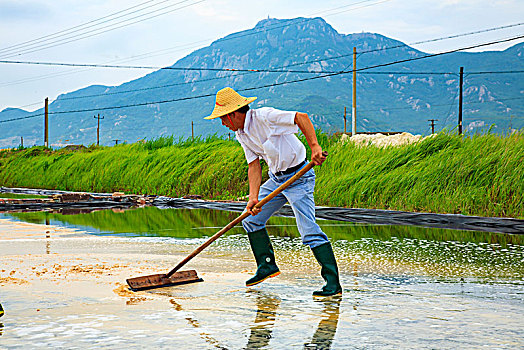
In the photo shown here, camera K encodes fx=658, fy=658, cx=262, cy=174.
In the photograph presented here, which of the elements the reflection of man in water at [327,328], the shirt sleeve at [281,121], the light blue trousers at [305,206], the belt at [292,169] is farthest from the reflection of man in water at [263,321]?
the shirt sleeve at [281,121]

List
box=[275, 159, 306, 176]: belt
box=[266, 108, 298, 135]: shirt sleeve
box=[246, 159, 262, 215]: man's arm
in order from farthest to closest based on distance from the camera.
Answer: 1. box=[246, 159, 262, 215]: man's arm
2. box=[275, 159, 306, 176]: belt
3. box=[266, 108, 298, 135]: shirt sleeve

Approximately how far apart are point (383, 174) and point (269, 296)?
25.5 feet

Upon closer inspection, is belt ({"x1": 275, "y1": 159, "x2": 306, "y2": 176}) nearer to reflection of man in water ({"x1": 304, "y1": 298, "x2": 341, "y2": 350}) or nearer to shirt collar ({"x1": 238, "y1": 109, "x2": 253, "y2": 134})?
shirt collar ({"x1": 238, "y1": 109, "x2": 253, "y2": 134})

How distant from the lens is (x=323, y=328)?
4.32 meters

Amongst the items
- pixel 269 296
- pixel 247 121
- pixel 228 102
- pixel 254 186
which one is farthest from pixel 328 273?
pixel 228 102

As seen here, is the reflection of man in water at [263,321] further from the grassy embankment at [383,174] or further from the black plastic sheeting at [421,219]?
the grassy embankment at [383,174]

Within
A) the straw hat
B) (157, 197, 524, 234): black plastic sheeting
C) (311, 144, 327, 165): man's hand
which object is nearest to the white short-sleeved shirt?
the straw hat

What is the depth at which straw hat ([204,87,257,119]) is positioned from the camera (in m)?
5.58

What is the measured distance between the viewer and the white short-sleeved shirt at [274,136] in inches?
214

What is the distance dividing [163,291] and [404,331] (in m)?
2.26

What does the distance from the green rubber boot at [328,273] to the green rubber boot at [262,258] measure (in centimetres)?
54

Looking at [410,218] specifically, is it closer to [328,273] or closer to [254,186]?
[254,186]

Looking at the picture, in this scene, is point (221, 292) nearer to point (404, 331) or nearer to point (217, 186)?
point (404, 331)

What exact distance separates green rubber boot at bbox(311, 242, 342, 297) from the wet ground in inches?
5.5
